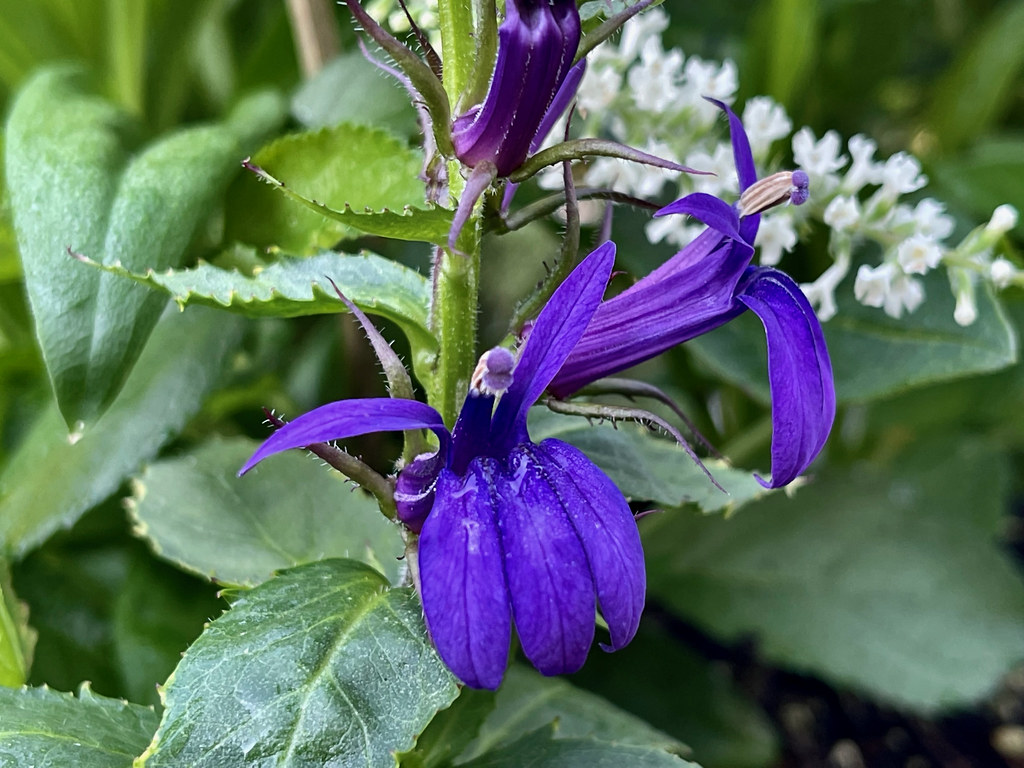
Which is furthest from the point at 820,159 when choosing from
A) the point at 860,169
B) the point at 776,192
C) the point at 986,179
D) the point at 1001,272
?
the point at 986,179

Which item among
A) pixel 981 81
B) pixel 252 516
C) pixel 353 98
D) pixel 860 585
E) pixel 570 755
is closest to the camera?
pixel 570 755

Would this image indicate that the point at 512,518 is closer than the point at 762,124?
Yes

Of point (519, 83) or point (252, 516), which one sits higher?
point (519, 83)

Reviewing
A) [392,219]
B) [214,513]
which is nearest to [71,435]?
[214,513]

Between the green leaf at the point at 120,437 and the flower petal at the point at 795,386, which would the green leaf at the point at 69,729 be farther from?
the flower petal at the point at 795,386

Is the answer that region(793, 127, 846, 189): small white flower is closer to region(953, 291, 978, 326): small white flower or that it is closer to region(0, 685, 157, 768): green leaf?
region(953, 291, 978, 326): small white flower

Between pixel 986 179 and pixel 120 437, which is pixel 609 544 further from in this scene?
pixel 986 179

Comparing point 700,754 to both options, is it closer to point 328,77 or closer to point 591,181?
point 591,181

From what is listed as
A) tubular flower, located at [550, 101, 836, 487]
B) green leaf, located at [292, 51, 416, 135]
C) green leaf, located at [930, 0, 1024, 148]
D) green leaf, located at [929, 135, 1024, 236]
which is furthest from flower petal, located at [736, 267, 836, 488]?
green leaf, located at [930, 0, 1024, 148]
